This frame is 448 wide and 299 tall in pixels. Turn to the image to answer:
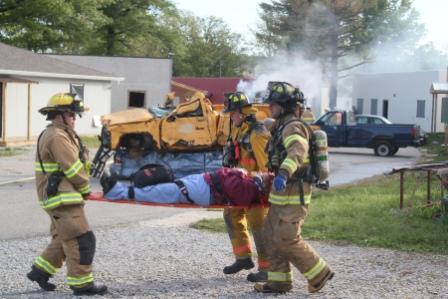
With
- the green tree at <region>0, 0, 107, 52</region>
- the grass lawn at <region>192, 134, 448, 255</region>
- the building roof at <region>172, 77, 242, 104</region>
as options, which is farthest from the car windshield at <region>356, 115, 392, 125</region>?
the green tree at <region>0, 0, 107, 52</region>

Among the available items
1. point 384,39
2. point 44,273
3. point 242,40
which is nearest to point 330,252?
point 44,273

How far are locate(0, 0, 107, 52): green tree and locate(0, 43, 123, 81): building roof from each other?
10525 mm

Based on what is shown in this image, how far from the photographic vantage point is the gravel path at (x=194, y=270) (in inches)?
244

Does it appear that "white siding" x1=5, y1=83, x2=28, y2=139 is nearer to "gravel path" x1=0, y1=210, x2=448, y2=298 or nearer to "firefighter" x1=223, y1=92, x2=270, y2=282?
"gravel path" x1=0, y1=210, x2=448, y2=298

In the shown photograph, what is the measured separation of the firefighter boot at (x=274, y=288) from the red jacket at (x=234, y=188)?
2.52 feet

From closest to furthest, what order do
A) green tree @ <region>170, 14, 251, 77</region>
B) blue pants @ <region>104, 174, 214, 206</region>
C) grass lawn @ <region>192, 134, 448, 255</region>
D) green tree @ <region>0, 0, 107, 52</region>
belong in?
blue pants @ <region>104, 174, 214, 206</region> < grass lawn @ <region>192, 134, 448, 255</region> < green tree @ <region>0, 0, 107, 52</region> < green tree @ <region>170, 14, 251, 77</region>

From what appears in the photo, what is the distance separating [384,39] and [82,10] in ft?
104

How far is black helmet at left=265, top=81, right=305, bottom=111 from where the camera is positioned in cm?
617

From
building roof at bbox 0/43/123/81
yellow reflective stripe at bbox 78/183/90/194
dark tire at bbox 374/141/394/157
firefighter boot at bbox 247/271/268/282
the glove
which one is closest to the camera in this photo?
the glove

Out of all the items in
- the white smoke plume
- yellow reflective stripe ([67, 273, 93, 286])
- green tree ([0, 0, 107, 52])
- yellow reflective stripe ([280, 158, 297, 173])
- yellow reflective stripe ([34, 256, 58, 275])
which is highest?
green tree ([0, 0, 107, 52])

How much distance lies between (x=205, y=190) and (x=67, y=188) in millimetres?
1276

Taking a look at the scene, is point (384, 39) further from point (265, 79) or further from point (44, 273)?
point (44, 273)

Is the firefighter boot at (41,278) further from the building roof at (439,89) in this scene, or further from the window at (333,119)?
the building roof at (439,89)

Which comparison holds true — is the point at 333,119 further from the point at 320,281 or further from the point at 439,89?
the point at 320,281
